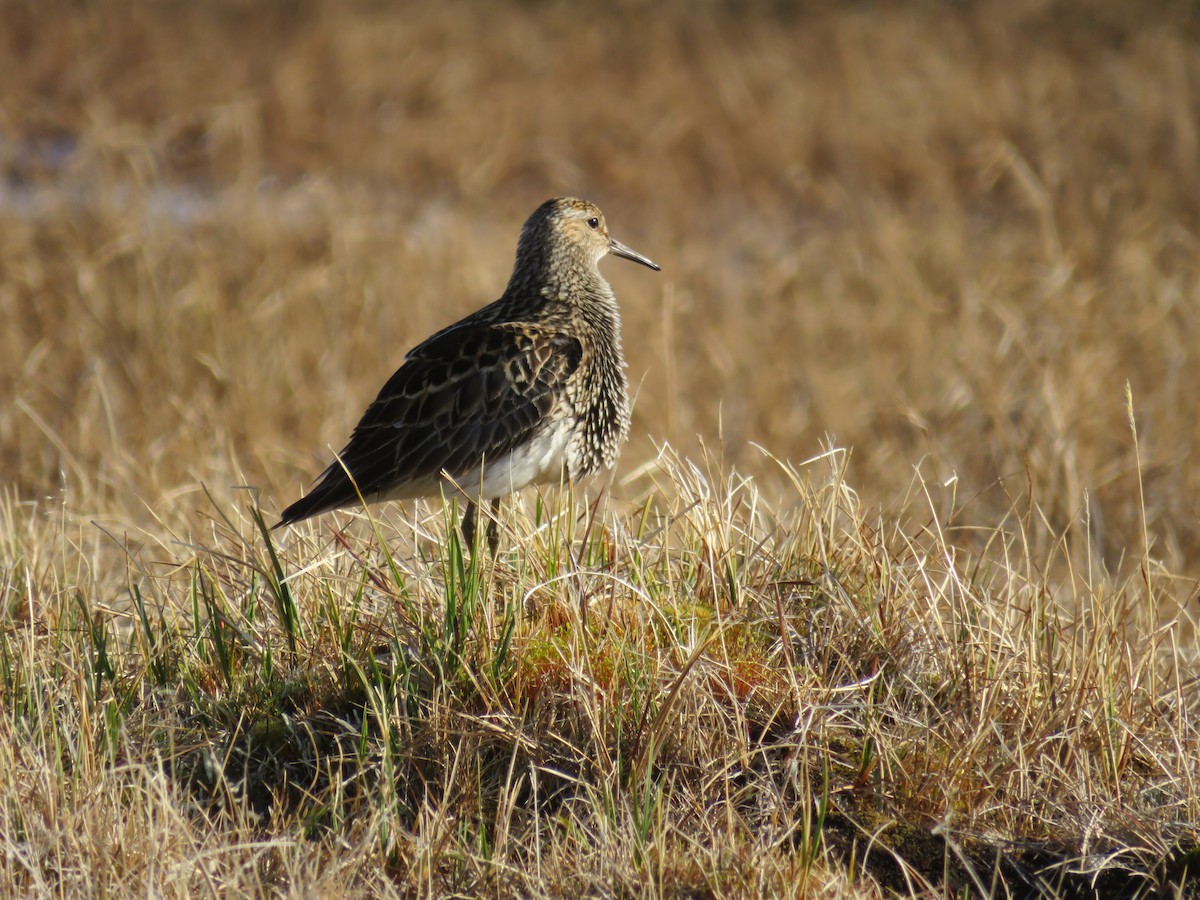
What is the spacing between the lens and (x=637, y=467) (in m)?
7.35

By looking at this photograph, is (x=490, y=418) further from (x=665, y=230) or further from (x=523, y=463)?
(x=665, y=230)

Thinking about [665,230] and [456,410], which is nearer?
[456,410]

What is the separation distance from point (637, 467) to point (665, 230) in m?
6.43

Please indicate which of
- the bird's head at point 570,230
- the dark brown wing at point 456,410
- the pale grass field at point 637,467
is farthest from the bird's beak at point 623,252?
the dark brown wing at point 456,410

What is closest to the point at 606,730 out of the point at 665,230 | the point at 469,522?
the point at 469,522

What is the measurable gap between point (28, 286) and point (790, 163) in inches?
321

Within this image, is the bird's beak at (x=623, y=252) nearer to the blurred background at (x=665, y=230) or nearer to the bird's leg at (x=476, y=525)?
the blurred background at (x=665, y=230)

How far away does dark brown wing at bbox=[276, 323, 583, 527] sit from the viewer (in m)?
4.59

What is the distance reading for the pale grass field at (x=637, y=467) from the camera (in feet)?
11.3

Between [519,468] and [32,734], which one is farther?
[519,468]

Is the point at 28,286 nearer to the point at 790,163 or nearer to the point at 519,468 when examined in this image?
the point at 519,468

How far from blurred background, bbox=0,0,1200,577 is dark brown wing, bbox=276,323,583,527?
2.85 feet

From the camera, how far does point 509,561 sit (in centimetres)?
427

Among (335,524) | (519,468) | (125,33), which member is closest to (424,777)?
(519,468)
